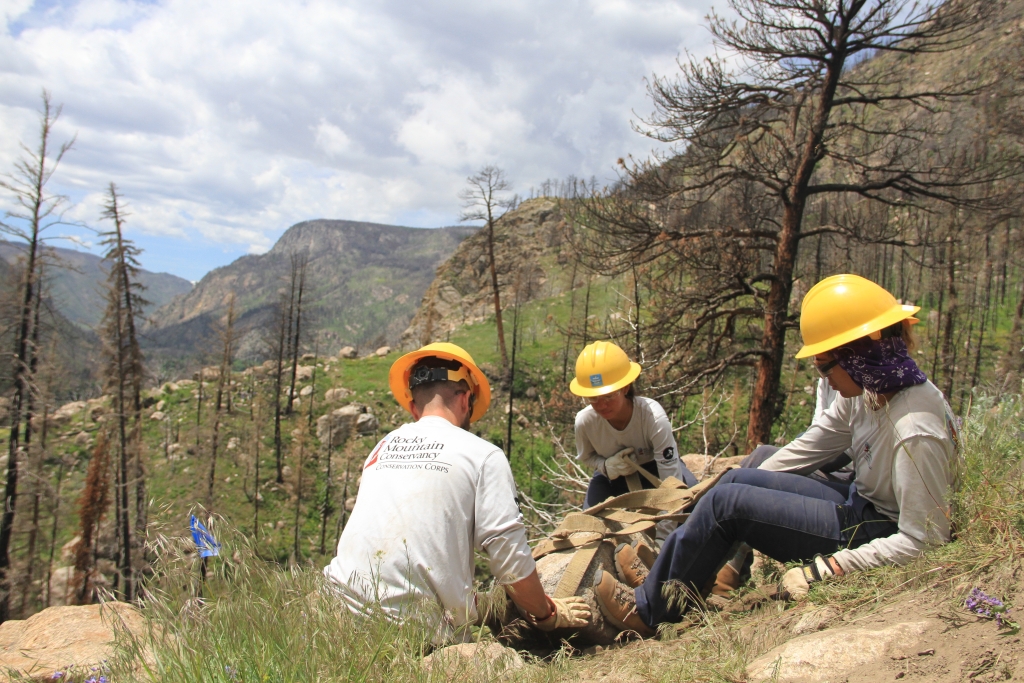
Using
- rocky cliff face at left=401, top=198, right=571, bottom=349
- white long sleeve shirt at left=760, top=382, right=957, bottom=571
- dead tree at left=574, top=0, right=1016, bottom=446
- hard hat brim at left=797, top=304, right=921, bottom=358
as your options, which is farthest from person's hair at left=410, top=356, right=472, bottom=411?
rocky cliff face at left=401, top=198, right=571, bottom=349

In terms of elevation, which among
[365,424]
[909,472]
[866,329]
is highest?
[866,329]

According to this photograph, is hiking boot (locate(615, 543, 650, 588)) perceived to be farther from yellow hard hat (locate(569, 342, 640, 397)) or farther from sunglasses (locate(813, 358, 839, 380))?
sunglasses (locate(813, 358, 839, 380))

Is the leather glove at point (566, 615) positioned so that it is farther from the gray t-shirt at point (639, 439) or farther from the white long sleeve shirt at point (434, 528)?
the gray t-shirt at point (639, 439)

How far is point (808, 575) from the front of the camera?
2.40 m

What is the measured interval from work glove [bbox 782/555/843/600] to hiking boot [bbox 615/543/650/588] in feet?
2.92

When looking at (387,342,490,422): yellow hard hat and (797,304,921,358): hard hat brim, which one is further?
(387,342,490,422): yellow hard hat

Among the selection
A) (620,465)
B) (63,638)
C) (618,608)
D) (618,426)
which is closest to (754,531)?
(618,608)

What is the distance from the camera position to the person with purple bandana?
7.30 feet

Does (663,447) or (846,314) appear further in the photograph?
(663,447)

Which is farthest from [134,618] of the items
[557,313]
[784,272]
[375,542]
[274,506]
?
[557,313]

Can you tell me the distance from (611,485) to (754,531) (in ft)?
5.30

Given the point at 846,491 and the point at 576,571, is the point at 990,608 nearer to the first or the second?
the point at 846,491

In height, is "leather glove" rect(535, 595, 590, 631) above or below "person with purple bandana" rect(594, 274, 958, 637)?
below

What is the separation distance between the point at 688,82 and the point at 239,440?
94.0 ft
